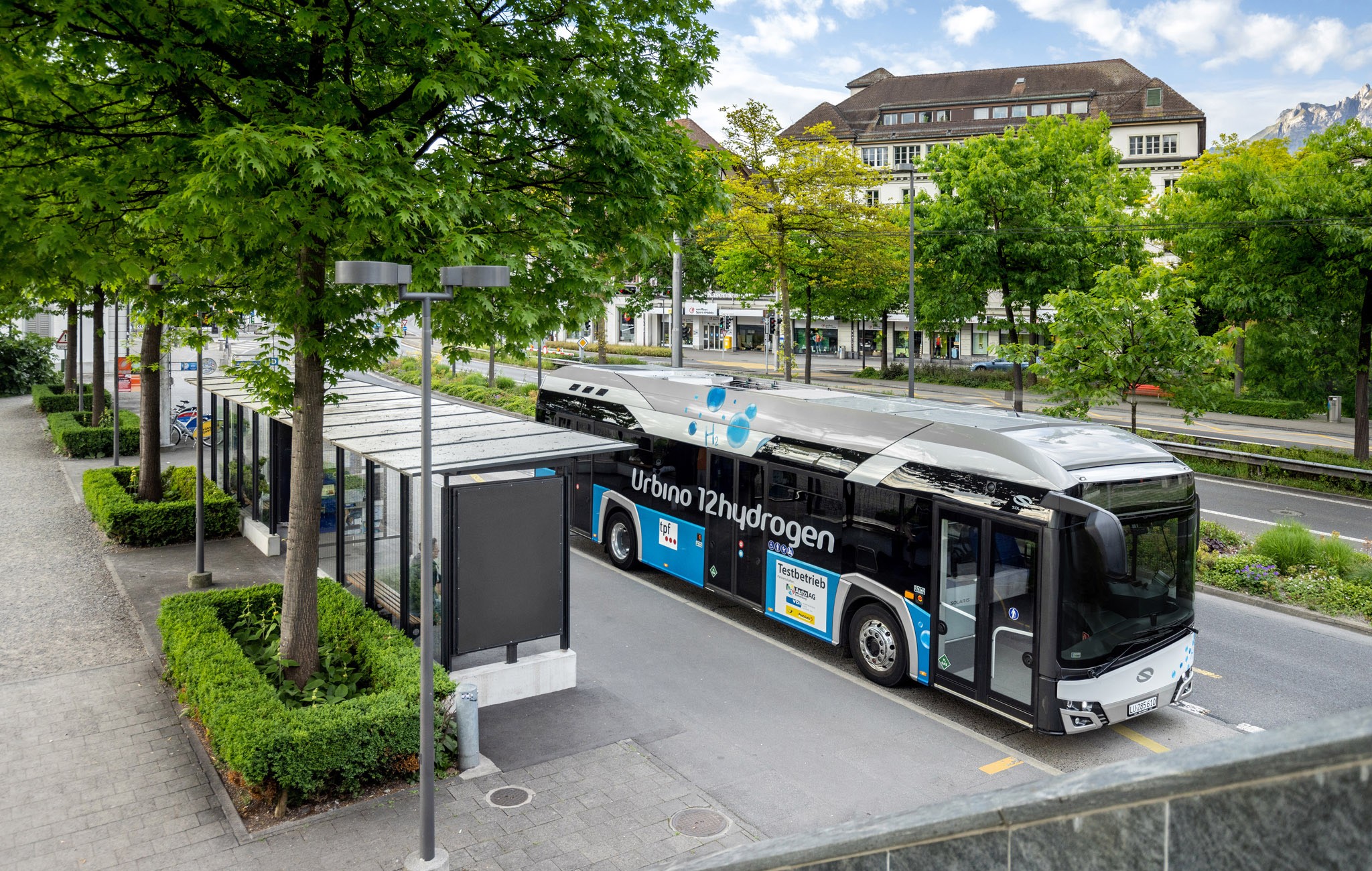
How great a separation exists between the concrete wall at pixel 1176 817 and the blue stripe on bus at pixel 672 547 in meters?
10.6

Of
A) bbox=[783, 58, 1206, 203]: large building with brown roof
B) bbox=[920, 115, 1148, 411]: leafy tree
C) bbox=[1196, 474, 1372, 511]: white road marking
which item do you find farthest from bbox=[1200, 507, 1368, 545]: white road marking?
bbox=[783, 58, 1206, 203]: large building with brown roof

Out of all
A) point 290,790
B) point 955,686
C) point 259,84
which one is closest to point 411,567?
point 290,790

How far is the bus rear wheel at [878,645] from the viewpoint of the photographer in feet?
35.8

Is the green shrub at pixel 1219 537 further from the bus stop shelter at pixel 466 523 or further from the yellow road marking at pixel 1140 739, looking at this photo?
the bus stop shelter at pixel 466 523

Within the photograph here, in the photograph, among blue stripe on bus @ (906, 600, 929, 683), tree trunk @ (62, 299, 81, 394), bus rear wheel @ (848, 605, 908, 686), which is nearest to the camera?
blue stripe on bus @ (906, 600, 929, 683)

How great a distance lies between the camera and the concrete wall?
2.37 meters

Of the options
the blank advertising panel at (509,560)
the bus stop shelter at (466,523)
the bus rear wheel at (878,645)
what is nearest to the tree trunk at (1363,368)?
the bus rear wheel at (878,645)

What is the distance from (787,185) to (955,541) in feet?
80.7

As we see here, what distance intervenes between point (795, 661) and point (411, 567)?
4.59 m

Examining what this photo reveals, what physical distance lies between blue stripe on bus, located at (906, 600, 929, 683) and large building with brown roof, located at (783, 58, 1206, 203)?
6138 centimetres

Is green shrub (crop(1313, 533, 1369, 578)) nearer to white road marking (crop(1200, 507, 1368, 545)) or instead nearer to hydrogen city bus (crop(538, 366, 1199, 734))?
white road marking (crop(1200, 507, 1368, 545))

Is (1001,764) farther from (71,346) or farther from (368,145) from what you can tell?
(71,346)

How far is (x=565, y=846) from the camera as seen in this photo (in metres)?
7.63

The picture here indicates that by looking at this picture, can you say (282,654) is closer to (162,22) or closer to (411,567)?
(411,567)
